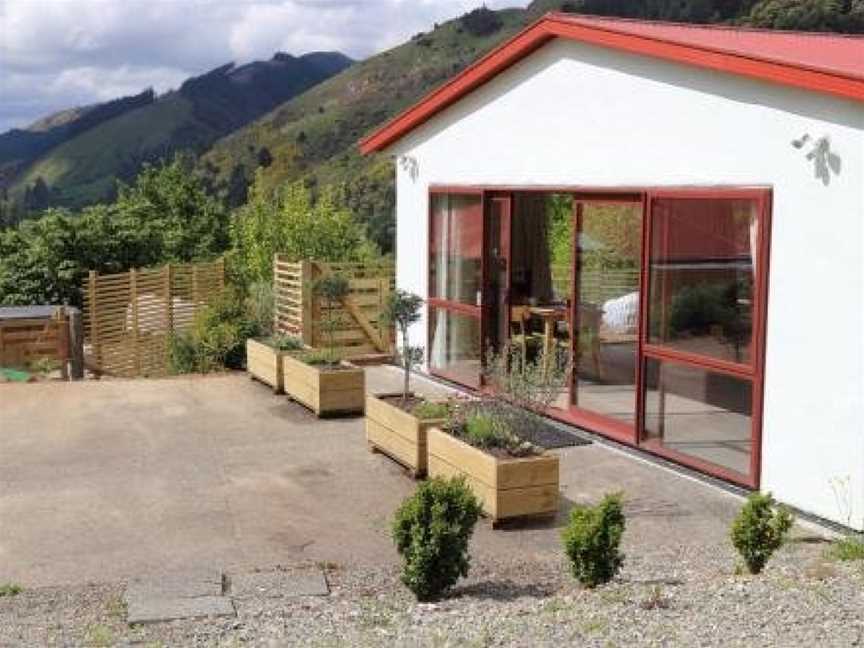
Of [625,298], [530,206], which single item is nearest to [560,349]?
[625,298]

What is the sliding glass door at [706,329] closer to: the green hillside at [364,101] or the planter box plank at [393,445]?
the planter box plank at [393,445]

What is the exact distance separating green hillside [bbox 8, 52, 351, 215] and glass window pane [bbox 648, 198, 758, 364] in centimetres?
13605

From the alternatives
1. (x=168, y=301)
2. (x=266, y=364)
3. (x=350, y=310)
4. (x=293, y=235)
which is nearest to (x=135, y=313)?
(x=168, y=301)

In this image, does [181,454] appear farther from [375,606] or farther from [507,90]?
[507,90]

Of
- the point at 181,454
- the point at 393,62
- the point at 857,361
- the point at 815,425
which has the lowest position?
the point at 181,454

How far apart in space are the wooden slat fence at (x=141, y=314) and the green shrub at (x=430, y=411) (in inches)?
450

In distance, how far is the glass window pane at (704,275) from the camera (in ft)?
27.8

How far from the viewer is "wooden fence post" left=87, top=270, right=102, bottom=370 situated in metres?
19.7

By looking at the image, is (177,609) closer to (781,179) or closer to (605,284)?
(781,179)

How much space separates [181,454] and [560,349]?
4.03m

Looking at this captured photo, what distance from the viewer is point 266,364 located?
13.4m

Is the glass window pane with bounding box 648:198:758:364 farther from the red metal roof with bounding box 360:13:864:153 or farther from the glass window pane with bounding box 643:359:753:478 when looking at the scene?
the red metal roof with bounding box 360:13:864:153

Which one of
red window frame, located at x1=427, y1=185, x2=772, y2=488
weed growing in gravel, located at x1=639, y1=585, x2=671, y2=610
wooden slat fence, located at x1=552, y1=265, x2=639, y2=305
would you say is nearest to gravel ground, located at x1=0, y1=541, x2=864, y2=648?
weed growing in gravel, located at x1=639, y1=585, x2=671, y2=610

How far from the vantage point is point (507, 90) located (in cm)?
1188
